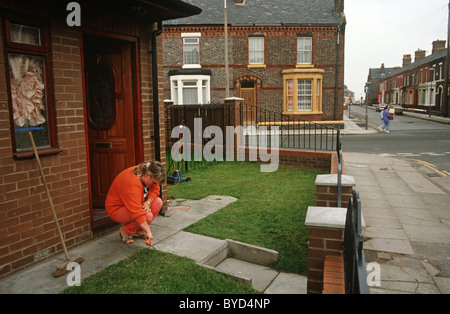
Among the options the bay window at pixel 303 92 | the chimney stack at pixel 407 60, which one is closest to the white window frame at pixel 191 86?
the bay window at pixel 303 92

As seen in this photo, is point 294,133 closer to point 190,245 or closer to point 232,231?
point 232,231

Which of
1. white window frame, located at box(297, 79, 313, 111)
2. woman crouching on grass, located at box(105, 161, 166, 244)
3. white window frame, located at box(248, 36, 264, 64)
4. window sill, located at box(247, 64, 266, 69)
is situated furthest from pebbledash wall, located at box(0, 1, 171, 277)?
white window frame, located at box(297, 79, 313, 111)

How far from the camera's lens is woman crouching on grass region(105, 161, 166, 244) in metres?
4.29

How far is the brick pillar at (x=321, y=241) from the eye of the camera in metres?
3.34

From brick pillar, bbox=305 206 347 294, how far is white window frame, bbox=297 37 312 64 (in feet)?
83.9

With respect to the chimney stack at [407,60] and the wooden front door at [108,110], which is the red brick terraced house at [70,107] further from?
the chimney stack at [407,60]

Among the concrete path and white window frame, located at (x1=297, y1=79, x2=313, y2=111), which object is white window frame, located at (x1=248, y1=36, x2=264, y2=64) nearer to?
white window frame, located at (x1=297, y1=79, x2=313, y2=111)

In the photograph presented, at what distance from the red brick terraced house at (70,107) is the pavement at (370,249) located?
1.26 ft

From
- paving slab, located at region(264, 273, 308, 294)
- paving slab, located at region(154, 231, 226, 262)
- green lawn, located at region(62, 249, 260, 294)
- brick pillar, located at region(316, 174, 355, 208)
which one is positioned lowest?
paving slab, located at region(264, 273, 308, 294)

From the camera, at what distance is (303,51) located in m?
27.1

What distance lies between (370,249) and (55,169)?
13.8 feet

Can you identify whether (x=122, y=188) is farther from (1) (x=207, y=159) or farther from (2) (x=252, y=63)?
(2) (x=252, y=63)

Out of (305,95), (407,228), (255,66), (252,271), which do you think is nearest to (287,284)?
(252,271)

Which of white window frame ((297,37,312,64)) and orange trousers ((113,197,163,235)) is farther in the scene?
white window frame ((297,37,312,64))
